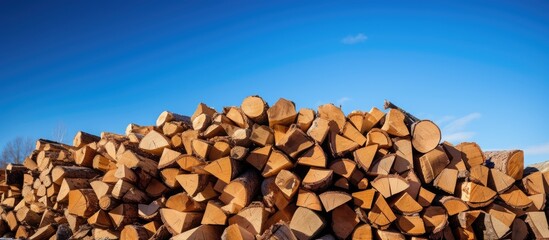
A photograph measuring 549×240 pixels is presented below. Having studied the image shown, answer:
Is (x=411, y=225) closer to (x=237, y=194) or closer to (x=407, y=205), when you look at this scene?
(x=407, y=205)

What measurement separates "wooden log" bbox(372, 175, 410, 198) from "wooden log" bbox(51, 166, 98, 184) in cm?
362

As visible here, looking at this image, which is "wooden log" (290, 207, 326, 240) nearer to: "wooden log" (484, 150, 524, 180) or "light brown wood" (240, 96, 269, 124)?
"light brown wood" (240, 96, 269, 124)

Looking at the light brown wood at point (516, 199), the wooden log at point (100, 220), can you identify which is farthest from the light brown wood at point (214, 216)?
the light brown wood at point (516, 199)

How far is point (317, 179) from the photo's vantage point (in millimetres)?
3564

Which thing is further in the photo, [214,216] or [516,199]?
[516,199]

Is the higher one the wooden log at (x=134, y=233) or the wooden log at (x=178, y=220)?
the wooden log at (x=178, y=220)

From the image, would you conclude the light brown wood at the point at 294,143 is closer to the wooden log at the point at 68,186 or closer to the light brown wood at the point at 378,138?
the light brown wood at the point at 378,138

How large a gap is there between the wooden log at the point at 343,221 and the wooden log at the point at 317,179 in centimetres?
30

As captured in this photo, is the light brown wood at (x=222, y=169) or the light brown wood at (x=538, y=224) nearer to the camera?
the light brown wood at (x=222, y=169)

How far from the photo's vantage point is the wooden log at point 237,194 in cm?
363

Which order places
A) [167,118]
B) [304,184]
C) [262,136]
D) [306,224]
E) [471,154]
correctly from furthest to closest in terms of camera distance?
[167,118] → [471,154] → [262,136] → [304,184] → [306,224]

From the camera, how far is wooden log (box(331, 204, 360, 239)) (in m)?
3.66

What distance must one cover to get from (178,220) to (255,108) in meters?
1.39

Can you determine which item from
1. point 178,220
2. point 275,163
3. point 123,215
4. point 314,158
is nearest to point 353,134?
point 314,158
